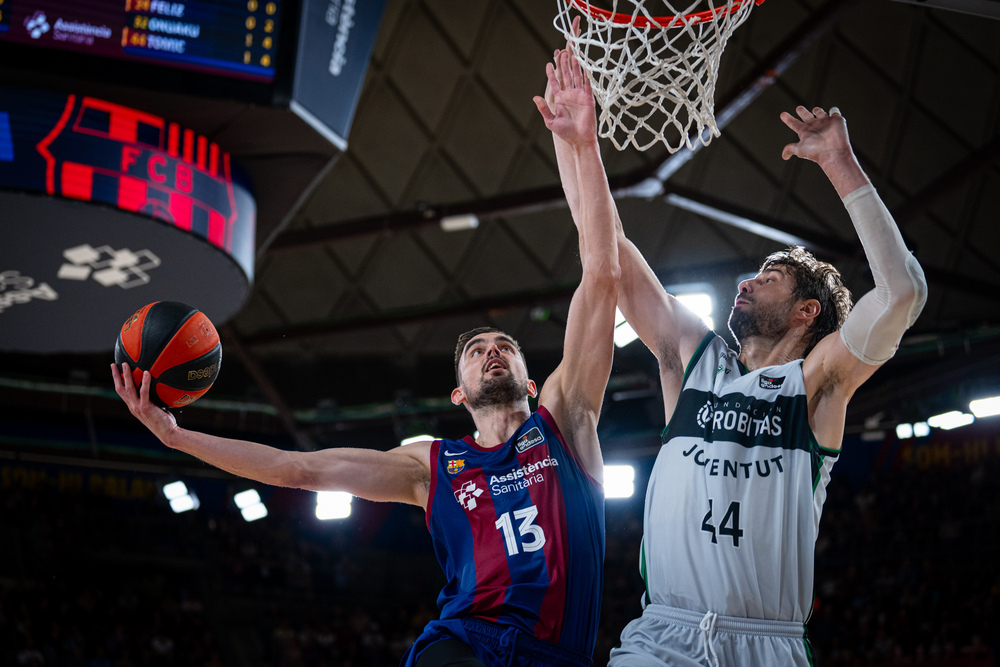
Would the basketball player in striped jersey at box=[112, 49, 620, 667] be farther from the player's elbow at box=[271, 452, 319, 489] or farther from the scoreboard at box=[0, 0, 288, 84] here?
the scoreboard at box=[0, 0, 288, 84]

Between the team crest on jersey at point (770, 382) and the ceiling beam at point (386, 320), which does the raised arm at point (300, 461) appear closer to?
the team crest on jersey at point (770, 382)

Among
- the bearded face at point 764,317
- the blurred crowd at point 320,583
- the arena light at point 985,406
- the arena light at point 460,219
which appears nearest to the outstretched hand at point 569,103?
the bearded face at point 764,317

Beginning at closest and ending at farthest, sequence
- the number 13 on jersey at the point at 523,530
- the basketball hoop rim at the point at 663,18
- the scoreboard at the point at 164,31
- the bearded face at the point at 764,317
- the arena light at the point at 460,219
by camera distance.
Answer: the bearded face at the point at 764,317
the number 13 on jersey at the point at 523,530
the basketball hoop rim at the point at 663,18
the scoreboard at the point at 164,31
the arena light at the point at 460,219

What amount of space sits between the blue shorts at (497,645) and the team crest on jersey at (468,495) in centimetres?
51

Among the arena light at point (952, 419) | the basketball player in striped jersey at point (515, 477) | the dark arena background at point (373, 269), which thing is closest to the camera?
the basketball player in striped jersey at point (515, 477)

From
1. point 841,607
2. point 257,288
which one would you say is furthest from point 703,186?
point 257,288

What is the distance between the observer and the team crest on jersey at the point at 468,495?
4.07 m

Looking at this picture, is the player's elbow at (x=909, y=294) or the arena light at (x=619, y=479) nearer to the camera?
the player's elbow at (x=909, y=294)

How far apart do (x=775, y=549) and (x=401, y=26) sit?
45.3 ft

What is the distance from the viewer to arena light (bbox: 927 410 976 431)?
1444 centimetres

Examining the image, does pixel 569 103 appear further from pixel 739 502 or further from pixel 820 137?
pixel 739 502

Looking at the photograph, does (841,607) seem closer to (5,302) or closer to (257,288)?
(257,288)

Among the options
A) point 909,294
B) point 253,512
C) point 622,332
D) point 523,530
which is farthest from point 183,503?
point 909,294

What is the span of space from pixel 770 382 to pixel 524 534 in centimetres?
123
